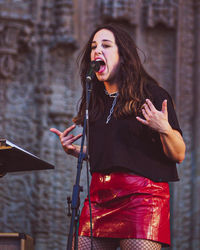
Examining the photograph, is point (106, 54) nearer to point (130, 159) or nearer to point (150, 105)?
point (150, 105)

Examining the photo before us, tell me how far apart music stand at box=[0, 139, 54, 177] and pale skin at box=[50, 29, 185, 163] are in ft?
0.57

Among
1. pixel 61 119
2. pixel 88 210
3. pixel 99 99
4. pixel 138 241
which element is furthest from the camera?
pixel 61 119

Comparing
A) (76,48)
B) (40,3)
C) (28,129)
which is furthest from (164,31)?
(28,129)

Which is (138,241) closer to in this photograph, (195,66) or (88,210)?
(88,210)

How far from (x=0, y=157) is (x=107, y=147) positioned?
689 millimetres

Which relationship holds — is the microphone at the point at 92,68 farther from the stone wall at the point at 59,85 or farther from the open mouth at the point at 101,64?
the stone wall at the point at 59,85

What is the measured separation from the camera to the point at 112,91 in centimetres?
289

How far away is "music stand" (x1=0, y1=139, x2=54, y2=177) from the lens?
279 centimetres

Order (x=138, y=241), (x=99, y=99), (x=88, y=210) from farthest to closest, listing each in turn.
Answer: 1. (x=99, y=99)
2. (x=88, y=210)
3. (x=138, y=241)

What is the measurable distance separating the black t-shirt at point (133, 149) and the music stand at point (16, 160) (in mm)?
342

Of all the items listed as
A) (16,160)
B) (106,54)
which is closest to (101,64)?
(106,54)

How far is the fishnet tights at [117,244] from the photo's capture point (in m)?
2.49

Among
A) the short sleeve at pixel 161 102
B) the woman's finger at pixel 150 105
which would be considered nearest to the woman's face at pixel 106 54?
the short sleeve at pixel 161 102

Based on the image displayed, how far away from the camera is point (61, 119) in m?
6.02
